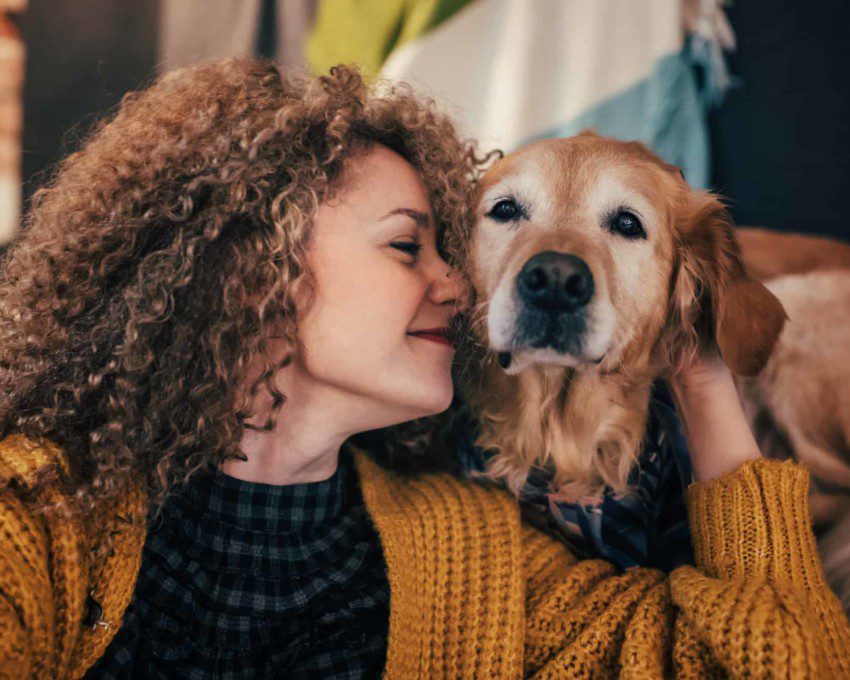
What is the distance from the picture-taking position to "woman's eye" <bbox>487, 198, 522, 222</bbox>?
49.7 inches

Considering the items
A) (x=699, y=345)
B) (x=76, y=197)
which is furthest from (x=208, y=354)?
(x=699, y=345)

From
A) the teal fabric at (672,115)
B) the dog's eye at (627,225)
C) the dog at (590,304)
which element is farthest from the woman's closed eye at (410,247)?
the teal fabric at (672,115)

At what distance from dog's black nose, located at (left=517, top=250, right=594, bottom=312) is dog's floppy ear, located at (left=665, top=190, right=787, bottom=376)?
31 cm

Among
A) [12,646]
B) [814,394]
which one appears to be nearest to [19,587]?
[12,646]

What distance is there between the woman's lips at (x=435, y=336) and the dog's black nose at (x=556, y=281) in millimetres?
205

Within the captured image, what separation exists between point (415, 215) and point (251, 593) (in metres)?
0.70

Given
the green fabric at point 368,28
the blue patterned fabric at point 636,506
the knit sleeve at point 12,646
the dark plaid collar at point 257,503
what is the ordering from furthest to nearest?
the green fabric at point 368,28
the blue patterned fabric at point 636,506
the dark plaid collar at point 257,503
the knit sleeve at point 12,646

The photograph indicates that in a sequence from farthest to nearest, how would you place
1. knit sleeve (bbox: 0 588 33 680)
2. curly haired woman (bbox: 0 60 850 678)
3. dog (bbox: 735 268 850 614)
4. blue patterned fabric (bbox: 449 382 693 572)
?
dog (bbox: 735 268 850 614) → blue patterned fabric (bbox: 449 382 693 572) → curly haired woman (bbox: 0 60 850 678) → knit sleeve (bbox: 0 588 33 680)

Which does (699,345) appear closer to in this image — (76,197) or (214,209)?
(214,209)

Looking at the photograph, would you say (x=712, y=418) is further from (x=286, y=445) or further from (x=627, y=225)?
(x=286, y=445)

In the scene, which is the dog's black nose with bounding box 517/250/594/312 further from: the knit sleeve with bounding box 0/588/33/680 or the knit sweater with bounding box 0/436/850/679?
the knit sleeve with bounding box 0/588/33/680

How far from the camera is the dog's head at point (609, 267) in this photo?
3.50 feet

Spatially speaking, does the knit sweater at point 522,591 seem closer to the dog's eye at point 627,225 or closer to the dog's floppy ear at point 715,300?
the dog's floppy ear at point 715,300

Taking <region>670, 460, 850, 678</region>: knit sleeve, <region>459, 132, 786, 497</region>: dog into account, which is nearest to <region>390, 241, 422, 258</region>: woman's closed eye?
<region>459, 132, 786, 497</region>: dog
